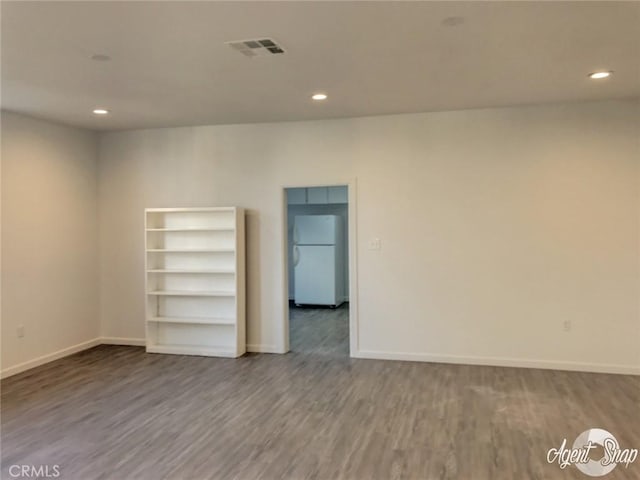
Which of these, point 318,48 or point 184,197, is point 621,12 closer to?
point 318,48

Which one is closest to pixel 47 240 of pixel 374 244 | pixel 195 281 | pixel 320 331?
pixel 195 281

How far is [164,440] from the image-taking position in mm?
3256

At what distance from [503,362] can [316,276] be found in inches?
162

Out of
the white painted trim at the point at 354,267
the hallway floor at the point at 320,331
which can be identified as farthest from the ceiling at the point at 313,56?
the hallway floor at the point at 320,331

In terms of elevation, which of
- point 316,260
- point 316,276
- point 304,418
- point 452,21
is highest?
point 452,21

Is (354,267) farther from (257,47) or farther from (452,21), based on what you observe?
(452,21)

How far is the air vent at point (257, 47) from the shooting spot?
3018 mm

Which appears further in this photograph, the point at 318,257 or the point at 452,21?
the point at 318,257

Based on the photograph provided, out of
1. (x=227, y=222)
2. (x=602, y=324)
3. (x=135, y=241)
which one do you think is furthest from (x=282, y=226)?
(x=602, y=324)

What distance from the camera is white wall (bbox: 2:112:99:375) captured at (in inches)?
191

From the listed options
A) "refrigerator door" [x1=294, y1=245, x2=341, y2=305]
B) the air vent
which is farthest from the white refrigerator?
the air vent

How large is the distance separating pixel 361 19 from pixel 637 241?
3706 mm

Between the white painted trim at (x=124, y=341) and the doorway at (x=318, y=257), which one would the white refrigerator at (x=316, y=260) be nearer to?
the doorway at (x=318, y=257)

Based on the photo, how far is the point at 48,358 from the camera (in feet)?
17.4
